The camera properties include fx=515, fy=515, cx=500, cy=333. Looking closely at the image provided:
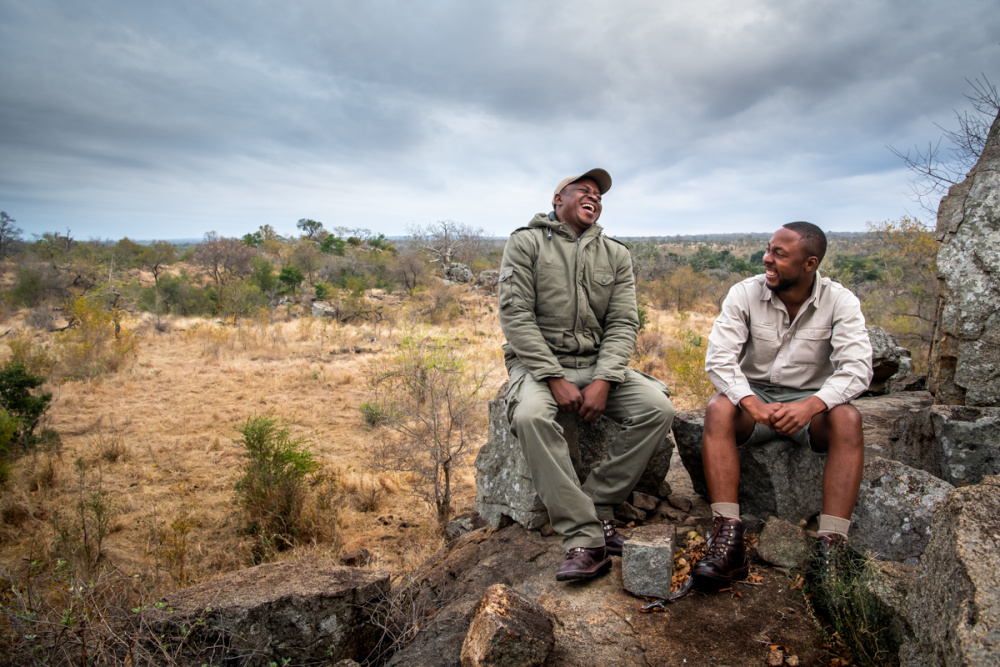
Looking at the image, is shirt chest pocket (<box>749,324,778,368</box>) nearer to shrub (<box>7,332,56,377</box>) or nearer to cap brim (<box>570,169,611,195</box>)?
cap brim (<box>570,169,611,195</box>)

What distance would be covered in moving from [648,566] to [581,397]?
0.92 meters

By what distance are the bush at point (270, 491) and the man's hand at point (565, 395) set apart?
3466 millimetres

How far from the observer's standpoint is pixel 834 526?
2.24m

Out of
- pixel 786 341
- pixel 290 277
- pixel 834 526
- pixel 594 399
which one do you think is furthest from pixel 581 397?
pixel 290 277

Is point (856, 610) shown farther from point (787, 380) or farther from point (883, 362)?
point (883, 362)

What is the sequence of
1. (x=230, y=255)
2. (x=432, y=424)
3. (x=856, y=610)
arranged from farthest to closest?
(x=230, y=255) < (x=432, y=424) < (x=856, y=610)

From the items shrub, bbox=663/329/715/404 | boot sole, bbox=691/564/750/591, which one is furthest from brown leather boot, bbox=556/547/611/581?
shrub, bbox=663/329/715/404

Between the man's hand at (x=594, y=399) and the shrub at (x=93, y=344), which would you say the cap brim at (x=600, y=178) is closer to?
the man's hand at (x=594, y=399)

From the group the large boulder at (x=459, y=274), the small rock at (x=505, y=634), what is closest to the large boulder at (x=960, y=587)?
the small rock at (x=505, y=634)

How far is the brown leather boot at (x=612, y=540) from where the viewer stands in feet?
8.35

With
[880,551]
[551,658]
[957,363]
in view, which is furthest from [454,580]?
[957,363]

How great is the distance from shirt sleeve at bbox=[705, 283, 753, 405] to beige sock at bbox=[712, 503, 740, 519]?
1.67ft

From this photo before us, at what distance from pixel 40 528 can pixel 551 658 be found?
523 centimetres

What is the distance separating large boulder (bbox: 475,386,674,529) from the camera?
305cm
